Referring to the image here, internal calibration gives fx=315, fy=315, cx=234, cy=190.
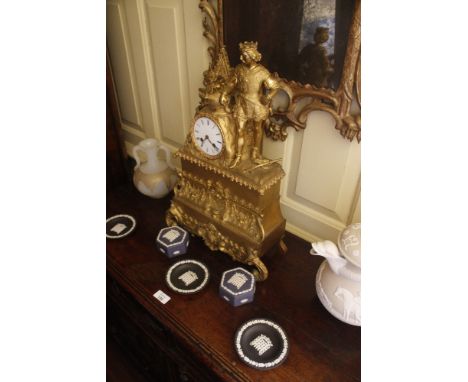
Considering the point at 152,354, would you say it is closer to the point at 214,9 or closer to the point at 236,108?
the point at 236,108

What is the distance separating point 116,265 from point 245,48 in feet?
2.57

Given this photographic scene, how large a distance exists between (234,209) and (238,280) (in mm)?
214

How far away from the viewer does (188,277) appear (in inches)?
38.7

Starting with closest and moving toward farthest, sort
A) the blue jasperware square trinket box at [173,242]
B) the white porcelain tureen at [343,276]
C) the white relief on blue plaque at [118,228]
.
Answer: the white porcelain tureen at [343,276]
the blue jasperware square trinket box at [173,242]
the white relief on blue plaque at [118,228]

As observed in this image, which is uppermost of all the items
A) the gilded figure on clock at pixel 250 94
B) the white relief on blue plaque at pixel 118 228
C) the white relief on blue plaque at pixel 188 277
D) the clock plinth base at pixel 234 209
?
the gilded figure on clock at pixel 250 94

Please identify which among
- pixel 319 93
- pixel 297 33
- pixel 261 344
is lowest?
pixel 261 344

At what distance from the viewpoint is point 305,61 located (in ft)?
2.74

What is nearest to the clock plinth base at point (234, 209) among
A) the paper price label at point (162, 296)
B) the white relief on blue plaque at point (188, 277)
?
the white relief on blue plaque at point (188, 277)

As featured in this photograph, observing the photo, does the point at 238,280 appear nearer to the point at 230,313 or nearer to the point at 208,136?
the point at 230,313

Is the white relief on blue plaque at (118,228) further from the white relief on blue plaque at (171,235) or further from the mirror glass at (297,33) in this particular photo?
the mirror glass at (297,33)

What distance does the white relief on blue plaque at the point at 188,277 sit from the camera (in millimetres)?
967

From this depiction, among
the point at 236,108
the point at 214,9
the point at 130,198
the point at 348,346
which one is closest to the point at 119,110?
the point at 130,198

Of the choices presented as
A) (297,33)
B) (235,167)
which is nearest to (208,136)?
(235,167)

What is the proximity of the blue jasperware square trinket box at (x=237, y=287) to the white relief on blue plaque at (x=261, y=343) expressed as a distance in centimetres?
11
